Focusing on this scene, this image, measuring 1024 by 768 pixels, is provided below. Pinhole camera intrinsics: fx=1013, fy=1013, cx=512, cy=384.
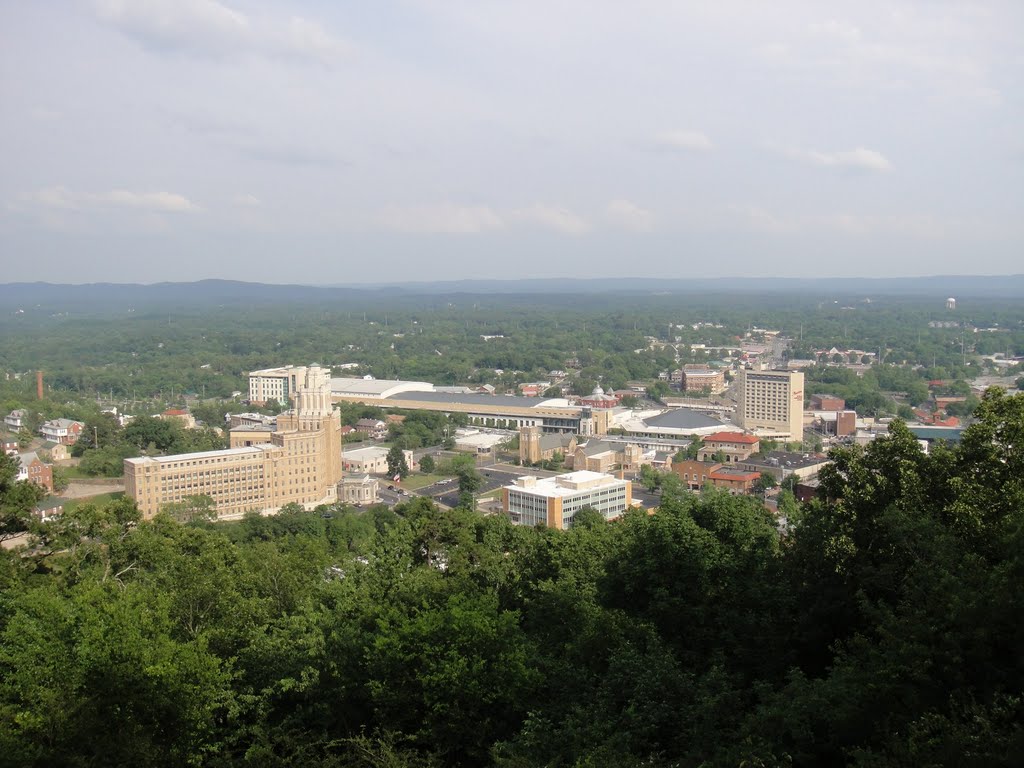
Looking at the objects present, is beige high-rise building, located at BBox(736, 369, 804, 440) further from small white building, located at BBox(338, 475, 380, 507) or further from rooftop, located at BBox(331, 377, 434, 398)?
small white building, located at BBox(338, 475, 380, 507)

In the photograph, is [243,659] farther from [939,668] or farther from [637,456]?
[637,456]

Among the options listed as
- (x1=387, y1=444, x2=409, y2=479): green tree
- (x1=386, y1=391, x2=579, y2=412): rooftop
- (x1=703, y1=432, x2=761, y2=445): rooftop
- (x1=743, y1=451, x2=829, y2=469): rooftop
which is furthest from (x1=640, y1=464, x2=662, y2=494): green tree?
(x1=386, y1=391, x2=579, y2=412): rooftop

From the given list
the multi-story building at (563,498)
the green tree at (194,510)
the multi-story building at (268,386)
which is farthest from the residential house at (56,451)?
the multi-story building at (563,498)

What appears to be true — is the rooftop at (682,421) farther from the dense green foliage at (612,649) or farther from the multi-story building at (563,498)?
the dense green foliage at (612,649)

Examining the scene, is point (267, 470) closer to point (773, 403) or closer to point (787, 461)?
point (787, 461)

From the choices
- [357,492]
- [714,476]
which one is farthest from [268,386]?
[714,476]

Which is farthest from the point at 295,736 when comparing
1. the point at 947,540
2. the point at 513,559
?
the point at 513,559

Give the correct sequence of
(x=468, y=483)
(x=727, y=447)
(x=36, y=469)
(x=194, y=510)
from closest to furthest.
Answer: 1. (x=194, y=510)
2. (x=36, y=469)
3. (x=468, y=483)
4. (x=727, y=447)
